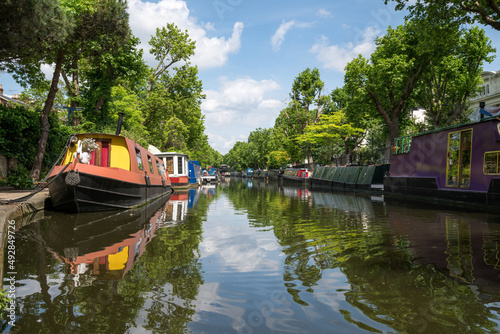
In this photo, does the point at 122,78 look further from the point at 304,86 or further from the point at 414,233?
the point at 304,86

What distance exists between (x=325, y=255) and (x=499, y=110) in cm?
1147

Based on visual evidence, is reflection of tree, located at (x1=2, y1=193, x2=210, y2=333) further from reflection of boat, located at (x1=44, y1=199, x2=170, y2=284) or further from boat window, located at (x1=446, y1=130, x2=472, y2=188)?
boat window, located at (x1=446, y1=130, x2=472, y2=188)

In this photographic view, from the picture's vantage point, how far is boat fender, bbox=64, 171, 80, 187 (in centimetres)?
927

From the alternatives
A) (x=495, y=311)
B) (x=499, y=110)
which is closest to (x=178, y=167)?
(x=499, y=110)

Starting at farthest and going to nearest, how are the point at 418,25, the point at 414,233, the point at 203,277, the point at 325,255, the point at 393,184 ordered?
the point at 393,184, the point at 418,25, the point at 414,233, the point at 325,255, the point at 203,277

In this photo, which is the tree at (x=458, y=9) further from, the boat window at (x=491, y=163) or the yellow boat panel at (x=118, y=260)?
the yellow boat panel at (x=118, y=260)

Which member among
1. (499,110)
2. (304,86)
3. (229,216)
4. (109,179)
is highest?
(304,86)

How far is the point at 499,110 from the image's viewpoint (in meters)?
12.6

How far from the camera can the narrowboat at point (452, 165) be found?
12.0 meters

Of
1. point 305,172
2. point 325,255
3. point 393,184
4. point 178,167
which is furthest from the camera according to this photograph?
point 305,172

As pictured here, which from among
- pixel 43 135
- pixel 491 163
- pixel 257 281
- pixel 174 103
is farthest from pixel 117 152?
pixel 174 103

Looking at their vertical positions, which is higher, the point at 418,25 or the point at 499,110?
the point at 418,25

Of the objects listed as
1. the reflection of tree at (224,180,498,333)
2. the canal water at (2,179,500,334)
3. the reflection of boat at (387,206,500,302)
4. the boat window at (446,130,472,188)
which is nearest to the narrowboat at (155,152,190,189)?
the boat window at (446,130,472,188)

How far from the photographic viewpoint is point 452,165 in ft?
47.6
